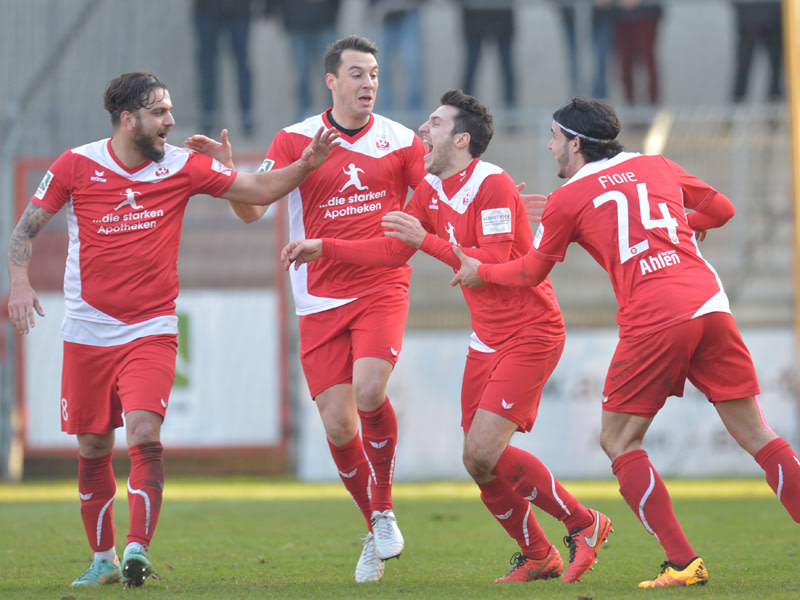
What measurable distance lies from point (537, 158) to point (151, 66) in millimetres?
5133

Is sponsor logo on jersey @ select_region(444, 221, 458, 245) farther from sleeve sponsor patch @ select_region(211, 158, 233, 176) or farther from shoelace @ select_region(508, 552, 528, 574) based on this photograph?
shoelace @ select_region(508, 552, 528, 574)

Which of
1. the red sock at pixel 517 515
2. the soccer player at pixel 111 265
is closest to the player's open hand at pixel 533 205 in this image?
the red sock at pixel 517 515

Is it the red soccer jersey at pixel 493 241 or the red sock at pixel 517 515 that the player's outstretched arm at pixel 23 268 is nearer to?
the red soccer jersey at pixel 493 241

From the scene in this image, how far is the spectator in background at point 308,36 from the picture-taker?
46.1 ft

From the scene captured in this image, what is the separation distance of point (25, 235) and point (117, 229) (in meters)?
0.48

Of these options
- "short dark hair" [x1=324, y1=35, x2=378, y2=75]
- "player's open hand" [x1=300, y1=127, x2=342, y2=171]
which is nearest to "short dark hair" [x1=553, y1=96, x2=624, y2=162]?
"player's open hand" [x1=300, y1=127, x2=342, y2=171]

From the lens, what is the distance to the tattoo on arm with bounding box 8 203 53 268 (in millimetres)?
5965

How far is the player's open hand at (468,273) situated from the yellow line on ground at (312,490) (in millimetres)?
5127

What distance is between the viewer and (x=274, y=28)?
16.3 meters

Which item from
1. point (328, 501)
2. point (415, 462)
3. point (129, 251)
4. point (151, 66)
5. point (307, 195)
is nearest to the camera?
point (129, 251)

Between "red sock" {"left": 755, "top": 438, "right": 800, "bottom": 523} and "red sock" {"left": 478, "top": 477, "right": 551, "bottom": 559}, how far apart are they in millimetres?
1238

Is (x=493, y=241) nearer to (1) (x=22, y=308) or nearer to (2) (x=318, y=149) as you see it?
(2) (x=318, y=149)

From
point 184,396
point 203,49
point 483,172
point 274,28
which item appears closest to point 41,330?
point 184,396

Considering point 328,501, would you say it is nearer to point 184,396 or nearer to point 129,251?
point 184,396
